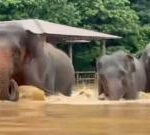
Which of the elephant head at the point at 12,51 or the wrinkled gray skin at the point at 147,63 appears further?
the wrinkled gray skin at the point at 147,63

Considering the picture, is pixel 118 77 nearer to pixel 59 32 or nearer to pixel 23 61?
pixel 23 61

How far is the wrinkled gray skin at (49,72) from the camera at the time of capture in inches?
287

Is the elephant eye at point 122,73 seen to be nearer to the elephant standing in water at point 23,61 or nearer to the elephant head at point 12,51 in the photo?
the elephant standing in water at point 23,61

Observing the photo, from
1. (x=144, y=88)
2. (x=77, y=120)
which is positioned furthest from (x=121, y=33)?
(x=77, y=120)

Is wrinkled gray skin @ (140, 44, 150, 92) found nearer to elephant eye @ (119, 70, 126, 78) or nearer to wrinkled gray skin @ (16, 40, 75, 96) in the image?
wrinkled gray skin @ (16, 40, 75, 96)

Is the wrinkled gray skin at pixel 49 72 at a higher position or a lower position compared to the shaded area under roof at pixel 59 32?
higher

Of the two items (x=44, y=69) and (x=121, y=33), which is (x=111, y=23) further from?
(x=44, y=69)

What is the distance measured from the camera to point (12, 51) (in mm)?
6734

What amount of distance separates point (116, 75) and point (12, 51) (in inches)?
81.3

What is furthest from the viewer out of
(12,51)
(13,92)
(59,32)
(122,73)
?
(59,32)

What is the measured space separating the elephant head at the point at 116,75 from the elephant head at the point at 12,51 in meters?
1.04

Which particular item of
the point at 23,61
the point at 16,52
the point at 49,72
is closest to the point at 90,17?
the point at 49,72

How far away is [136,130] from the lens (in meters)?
1.95

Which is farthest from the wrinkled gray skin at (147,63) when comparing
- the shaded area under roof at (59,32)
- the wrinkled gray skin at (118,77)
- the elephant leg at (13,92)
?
the shaded area under roof at (59,32)
